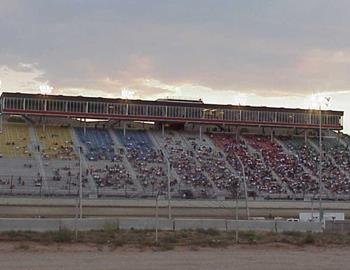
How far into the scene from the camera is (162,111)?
292ft

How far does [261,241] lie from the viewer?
2891 centimetres

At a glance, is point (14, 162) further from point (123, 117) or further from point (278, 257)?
point (278, 257)

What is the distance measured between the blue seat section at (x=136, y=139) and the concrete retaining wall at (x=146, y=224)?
1813 inches

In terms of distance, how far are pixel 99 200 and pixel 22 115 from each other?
1157 inches

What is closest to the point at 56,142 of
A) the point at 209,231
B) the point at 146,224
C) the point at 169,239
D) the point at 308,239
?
the point at 146,224

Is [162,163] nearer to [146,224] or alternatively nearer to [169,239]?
[146,224]

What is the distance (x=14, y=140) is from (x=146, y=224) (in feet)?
150

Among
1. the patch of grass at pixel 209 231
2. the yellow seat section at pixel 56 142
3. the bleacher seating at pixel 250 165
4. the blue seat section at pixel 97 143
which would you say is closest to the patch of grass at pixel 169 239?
the patch of grass at pixel 209 231

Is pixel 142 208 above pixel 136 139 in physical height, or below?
below

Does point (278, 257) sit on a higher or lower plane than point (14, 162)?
lower

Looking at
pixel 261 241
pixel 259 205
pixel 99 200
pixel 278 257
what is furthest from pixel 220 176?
pixel 278 257

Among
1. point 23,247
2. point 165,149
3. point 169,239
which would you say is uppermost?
point 165,149

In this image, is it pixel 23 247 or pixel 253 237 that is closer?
pixel 23 247

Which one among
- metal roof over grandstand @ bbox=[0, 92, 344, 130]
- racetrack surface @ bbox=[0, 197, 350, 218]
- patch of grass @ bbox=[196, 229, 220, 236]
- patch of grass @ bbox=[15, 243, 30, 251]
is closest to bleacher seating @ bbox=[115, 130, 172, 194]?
metal roof over grandstand @ bbox=[0, 92, 344, 130]
